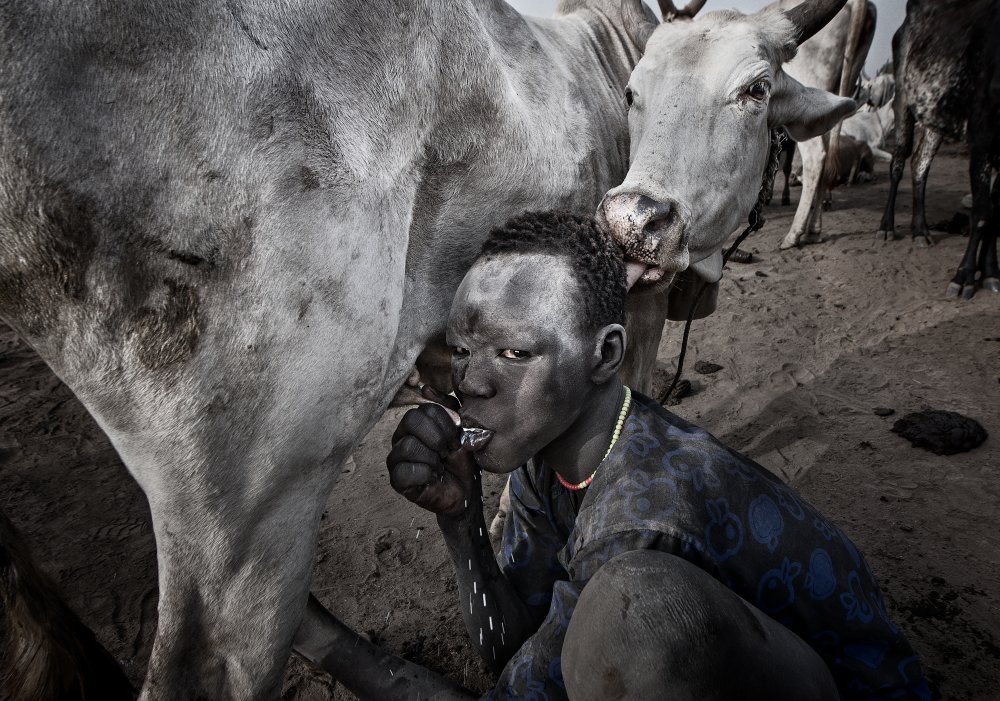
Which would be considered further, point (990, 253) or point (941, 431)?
point (990, 253)

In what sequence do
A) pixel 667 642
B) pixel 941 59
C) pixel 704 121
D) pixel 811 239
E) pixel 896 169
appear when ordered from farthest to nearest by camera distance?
pixel 896 169 < pixel 811 239 < pixel 941 59 < pixel 704 121 < pixel 667 642

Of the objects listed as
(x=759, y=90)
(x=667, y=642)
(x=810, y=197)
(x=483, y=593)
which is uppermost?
(x=759, y=90)

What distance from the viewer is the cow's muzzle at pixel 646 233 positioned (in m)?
1.84

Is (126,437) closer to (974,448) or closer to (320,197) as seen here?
(320,197)

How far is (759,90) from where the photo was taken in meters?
2.33

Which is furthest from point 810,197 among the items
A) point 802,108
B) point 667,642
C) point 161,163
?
point 161,163

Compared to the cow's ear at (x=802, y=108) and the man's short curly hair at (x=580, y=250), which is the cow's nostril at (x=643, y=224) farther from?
the cow's ear at (x=802, y=108)

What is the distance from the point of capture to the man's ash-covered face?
145cm

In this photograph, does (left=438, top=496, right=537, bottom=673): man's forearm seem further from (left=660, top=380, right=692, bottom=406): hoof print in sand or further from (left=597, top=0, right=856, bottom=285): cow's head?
(left=660, top=380, right=692, bottom=406): hoof print in sand

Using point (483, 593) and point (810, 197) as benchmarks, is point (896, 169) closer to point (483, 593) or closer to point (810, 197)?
point (810, 197)

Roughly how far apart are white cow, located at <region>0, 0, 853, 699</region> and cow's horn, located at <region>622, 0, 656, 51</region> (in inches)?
37.3

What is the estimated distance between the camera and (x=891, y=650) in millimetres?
1434

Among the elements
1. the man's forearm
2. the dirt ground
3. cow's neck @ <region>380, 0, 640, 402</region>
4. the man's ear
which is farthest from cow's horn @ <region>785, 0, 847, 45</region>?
the man's forearm

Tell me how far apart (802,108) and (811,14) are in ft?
1.11
